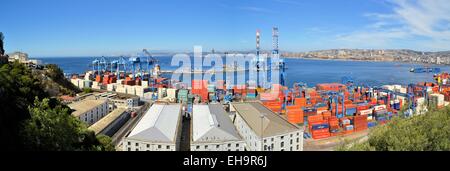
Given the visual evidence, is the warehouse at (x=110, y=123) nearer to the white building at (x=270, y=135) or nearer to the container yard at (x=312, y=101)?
the container yard at (x=312, y=101)

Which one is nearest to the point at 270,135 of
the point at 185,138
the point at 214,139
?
the point at 214,139

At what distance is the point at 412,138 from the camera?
8.73ft

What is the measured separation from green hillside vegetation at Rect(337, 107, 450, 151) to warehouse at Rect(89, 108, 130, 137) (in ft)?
16.4

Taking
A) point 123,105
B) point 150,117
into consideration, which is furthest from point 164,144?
point 123,105

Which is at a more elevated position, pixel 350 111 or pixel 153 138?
pixel 153 138

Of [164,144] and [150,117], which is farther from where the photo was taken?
[150,117]

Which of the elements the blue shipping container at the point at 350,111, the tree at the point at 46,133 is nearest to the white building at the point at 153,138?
the tree at the point at 46,133

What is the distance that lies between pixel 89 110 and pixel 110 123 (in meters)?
0.80

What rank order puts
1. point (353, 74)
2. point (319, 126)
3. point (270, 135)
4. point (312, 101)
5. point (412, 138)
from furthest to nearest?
point (353, 74) < point (312, 101) < point (319, 126) < point (270, 135) < point (412, 138)

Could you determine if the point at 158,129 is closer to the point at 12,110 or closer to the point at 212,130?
the point at 212,130
